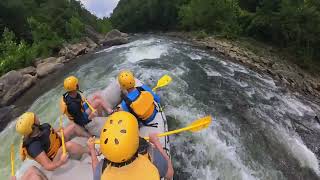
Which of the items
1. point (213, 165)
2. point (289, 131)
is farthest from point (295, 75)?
point (213, 165)

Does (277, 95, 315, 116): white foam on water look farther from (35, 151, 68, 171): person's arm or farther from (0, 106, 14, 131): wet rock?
(0, 106, 14, 131): wet rock

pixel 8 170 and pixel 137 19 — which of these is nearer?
pixel 8 170

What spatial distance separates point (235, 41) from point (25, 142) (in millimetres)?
15547

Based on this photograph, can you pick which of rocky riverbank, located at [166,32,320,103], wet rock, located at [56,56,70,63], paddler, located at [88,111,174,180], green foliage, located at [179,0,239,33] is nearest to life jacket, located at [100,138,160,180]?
paddler, located at [88,111,174,180]

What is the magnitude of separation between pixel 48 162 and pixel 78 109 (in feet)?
3.35

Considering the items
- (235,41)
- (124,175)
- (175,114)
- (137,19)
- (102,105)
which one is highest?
(124,175)

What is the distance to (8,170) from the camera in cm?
624

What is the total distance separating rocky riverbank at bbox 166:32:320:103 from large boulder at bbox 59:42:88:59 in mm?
5741

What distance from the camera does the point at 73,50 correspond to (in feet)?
55.7

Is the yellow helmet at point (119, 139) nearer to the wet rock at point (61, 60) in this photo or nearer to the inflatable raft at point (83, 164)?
the inflatable raft at point (83, 164)

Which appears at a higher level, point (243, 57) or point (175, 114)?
point (175, 114)

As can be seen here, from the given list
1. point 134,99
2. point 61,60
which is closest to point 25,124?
point 134,99

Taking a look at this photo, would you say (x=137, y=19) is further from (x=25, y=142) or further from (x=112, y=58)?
(x=25, y=142)

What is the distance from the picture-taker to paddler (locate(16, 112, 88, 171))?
4062 millimetres
